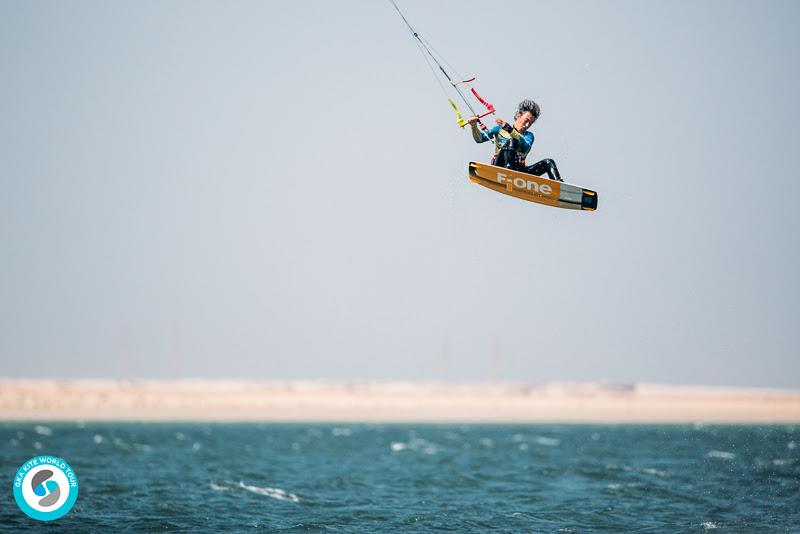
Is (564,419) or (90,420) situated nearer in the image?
(90,420)

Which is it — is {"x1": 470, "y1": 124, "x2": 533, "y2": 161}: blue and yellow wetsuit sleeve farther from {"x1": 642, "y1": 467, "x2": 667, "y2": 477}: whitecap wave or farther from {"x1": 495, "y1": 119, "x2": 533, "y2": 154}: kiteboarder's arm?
{"x1": 642, "y1": 467, "x2": 667, "y2": 477}: whitecap wave

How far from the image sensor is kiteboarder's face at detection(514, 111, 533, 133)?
22.1 m

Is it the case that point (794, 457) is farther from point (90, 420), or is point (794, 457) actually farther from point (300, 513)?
point (90, 420)

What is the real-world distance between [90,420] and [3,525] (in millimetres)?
96280

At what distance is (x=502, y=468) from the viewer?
4541cm

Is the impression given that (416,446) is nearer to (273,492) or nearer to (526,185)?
(273,492)

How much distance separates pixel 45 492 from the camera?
94.9ft

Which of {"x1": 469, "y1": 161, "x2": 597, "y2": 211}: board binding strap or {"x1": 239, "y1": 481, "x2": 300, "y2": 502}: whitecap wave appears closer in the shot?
{"x1": 469, "y1": 161, "x2": 597, "y2": 211}: board binding strap

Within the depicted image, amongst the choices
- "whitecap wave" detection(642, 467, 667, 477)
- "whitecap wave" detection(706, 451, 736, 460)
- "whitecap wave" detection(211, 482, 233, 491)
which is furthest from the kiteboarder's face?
"whitecap wave" detection(706, 451, 736, 460)

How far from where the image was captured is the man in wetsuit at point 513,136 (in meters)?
22.1

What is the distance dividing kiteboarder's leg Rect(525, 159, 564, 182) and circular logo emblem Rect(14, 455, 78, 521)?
1776 cm

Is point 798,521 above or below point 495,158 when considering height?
below

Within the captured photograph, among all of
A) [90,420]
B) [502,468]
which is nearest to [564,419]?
[90,420]

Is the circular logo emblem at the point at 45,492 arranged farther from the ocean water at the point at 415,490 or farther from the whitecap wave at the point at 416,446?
the whitecap wave at the point at 416,446
